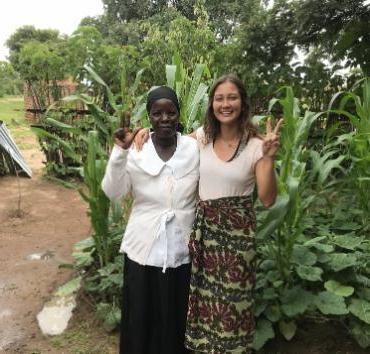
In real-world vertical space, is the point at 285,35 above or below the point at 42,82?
above

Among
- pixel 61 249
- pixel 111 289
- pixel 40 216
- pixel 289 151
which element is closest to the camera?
pixel 289 151

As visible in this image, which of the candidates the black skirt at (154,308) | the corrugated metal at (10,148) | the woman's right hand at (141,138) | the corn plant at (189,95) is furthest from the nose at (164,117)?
the corrugated metal at (10,148)

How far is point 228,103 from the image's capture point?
1.81 m

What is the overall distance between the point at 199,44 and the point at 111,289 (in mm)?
4381

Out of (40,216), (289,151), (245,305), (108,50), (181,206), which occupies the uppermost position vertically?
(108,50)

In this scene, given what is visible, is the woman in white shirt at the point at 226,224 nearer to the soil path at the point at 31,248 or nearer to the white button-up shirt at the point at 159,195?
the white button-up shirt at the point at 159,195

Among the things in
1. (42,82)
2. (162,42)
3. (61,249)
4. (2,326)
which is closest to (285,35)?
(162,42)

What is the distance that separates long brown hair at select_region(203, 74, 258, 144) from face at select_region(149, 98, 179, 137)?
163 mm

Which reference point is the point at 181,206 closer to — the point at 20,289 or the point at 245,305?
the point at 245,305

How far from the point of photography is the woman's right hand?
6.12 feet

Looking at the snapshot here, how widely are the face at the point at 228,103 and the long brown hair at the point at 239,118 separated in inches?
0.8

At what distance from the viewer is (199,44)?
631cm

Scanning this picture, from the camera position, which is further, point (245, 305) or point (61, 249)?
point (61, 249)

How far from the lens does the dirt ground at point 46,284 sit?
242 cm
